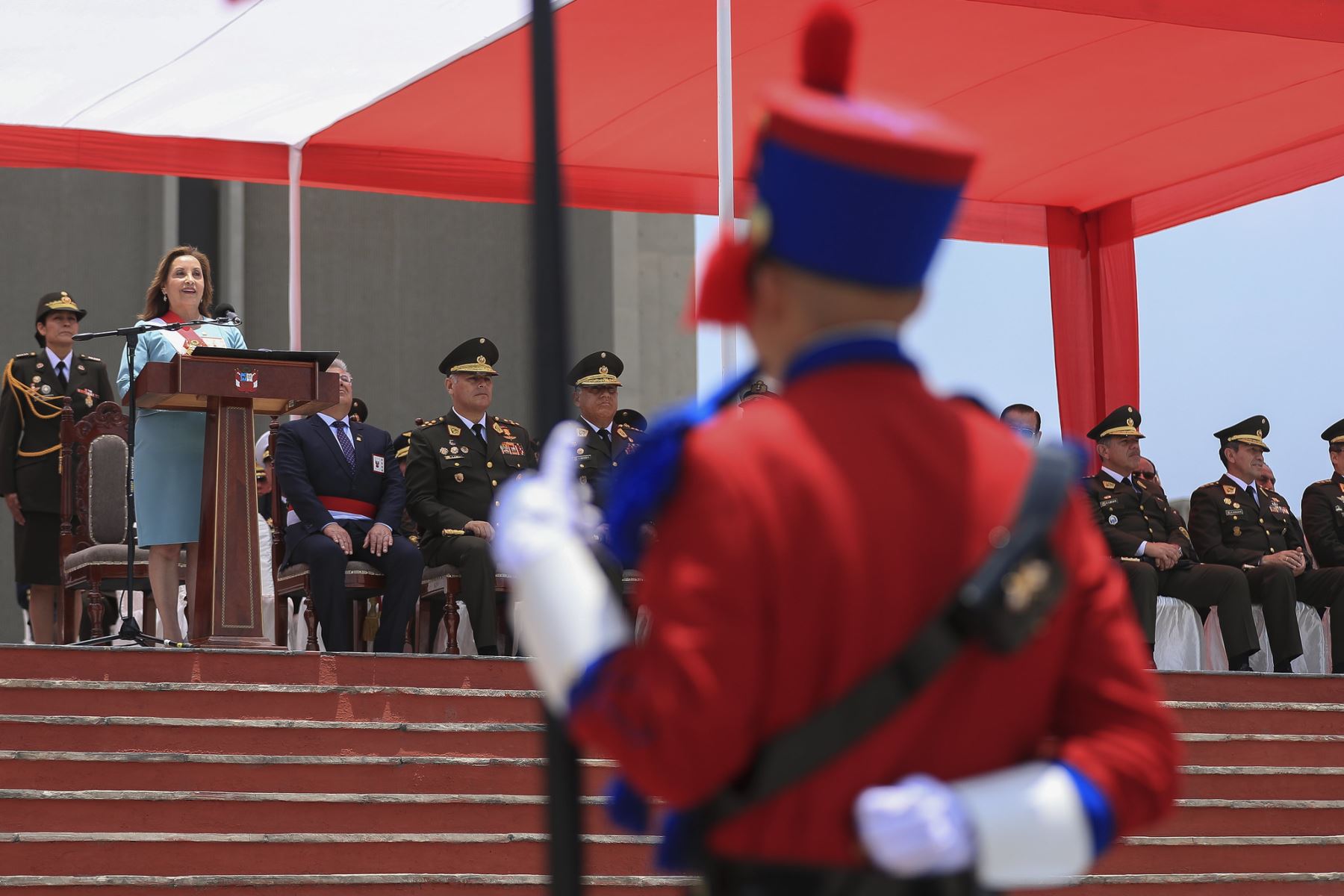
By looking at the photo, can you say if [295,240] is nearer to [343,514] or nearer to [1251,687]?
[343,514]

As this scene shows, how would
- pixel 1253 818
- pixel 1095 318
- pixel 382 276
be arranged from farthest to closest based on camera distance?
pixel 382 276
pixel 1095 318
pixel 1253 818

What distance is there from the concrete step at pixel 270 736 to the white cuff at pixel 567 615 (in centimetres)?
317

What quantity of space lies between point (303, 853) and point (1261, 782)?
306cm

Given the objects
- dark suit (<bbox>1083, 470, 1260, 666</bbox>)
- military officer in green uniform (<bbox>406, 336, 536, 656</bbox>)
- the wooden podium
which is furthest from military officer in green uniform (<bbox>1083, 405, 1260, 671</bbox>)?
the wooden podium

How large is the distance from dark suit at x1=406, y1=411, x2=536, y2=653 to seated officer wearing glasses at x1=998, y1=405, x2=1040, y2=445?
251 cm

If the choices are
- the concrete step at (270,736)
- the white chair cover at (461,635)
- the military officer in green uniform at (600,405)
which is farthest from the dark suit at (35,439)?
the concrete step at (270,736)

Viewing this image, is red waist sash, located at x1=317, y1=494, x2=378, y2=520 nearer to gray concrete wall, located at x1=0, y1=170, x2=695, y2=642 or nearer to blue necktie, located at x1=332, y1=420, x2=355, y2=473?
blue necktie, located at x1=332, y1=420, x2=355, y2=473

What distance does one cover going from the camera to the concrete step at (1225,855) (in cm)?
523

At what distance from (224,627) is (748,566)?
4.24 meters

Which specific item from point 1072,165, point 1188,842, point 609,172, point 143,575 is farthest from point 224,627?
point 1072,165

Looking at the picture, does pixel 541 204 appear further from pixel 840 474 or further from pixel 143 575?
pixel 143 575

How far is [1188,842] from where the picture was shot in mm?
5320

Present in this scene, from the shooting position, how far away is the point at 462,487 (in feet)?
21.4

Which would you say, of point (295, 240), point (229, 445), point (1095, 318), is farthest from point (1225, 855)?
point (295, 240)
